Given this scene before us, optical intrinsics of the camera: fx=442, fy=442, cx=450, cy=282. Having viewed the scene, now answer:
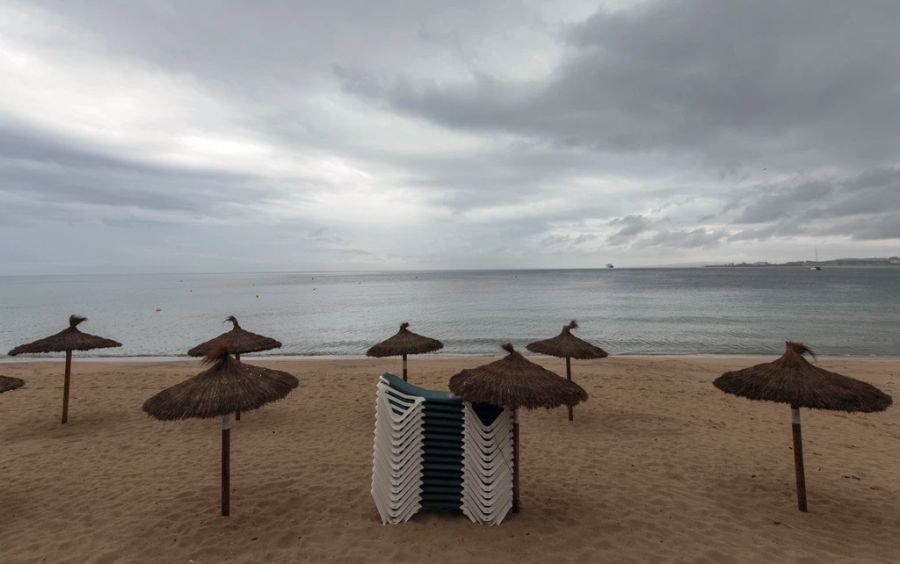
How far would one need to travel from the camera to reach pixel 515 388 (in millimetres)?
5238

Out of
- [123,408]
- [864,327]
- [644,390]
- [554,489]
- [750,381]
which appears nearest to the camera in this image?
[750,381]

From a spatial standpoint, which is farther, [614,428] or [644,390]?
[644,390]

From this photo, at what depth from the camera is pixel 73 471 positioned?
7156mm

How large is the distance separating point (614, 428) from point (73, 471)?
9779 millimetres

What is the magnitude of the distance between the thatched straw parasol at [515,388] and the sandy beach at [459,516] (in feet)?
4.48

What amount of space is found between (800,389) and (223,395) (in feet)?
23.1

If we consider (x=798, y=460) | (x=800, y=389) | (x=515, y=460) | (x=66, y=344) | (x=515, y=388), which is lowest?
(x=798, y=460)

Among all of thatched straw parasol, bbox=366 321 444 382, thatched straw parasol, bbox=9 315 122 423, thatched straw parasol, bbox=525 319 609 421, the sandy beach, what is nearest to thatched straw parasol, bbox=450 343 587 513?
the sandy beach

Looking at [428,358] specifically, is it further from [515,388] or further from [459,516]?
[515,388]

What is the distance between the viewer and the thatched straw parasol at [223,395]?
5.24 metres

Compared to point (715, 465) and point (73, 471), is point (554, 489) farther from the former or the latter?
point (73, 471)

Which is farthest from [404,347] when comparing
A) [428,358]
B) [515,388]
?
[428,358]

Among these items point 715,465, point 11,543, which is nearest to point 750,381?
point 715,465

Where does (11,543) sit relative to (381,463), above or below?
below
